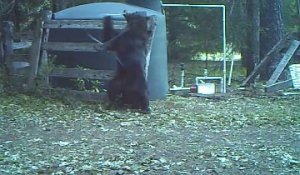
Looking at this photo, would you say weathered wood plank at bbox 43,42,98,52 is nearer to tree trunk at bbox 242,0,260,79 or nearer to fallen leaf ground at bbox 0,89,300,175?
fallen leaf ground at bbox 0,89,300,175

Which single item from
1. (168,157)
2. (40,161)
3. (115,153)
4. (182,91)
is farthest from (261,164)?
(182,91)

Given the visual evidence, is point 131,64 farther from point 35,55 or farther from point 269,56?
point 269,56

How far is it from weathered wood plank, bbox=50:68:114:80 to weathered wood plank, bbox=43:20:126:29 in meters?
0.86

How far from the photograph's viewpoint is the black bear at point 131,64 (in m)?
9.54

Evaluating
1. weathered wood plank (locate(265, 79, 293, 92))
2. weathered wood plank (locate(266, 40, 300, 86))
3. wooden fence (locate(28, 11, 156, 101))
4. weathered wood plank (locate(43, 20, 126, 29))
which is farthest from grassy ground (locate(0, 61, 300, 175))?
weathered wood plank (locate(266, 40, 300, 86))

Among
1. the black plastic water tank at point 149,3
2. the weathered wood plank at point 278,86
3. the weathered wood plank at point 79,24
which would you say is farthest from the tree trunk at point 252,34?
the weathered wood plank at point 79,24

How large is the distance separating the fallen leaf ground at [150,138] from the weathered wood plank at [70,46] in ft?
3.58

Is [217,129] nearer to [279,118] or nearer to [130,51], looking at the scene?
[279,118]

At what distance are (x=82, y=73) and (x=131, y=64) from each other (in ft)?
4.24

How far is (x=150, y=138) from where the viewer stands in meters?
7.36

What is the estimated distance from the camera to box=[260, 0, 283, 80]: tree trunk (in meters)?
16.0

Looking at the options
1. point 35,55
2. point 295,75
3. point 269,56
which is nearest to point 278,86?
point 295,75

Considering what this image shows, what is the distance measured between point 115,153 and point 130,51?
11.3ft

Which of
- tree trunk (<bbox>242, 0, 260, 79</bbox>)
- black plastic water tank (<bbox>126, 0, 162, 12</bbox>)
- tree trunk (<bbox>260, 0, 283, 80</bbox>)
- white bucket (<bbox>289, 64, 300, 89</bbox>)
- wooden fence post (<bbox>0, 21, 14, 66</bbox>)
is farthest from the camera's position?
tree trunk (<bbox>242, 0, 260, 79</bbox>)
